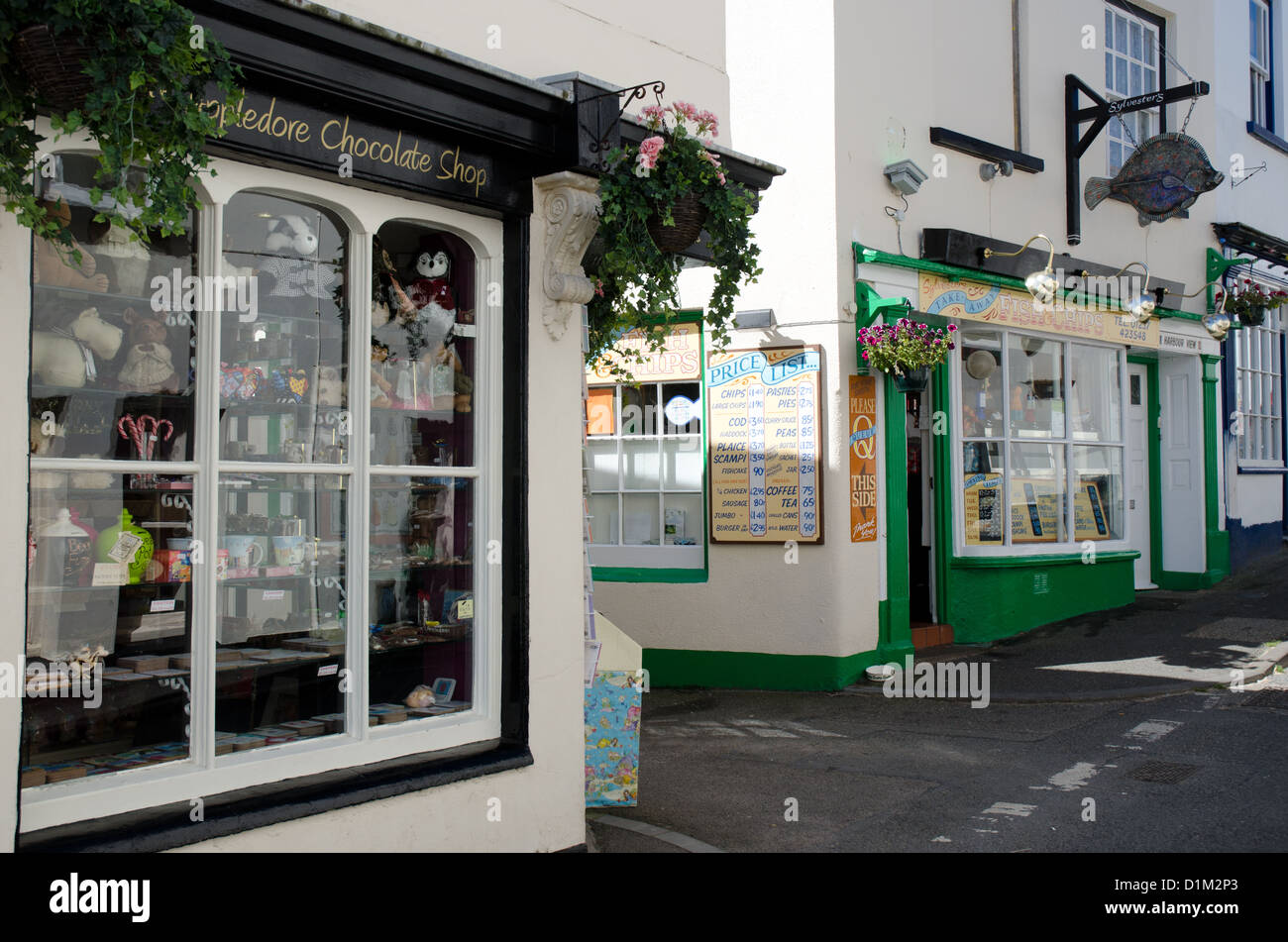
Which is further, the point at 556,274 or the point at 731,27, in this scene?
the point at 731,27

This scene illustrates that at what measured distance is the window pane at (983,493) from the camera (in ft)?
36.1

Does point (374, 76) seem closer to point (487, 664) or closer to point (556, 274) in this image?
point (556, 274)

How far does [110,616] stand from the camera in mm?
4254

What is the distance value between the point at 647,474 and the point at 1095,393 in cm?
522

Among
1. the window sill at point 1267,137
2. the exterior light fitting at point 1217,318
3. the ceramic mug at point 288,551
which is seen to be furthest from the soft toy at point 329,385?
the window sill at point 1267,137

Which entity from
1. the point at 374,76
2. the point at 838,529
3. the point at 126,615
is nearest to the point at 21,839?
the point at 126,615

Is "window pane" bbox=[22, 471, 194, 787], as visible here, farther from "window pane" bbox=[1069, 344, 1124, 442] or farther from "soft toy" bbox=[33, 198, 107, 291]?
"window pane" bbox=[1069, 344, 1124, 442]

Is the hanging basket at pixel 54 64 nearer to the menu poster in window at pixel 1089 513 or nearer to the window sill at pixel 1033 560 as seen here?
the window sill at pixel 1033 560

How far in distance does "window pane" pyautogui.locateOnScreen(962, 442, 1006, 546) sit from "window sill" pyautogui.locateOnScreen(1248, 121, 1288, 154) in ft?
23.4

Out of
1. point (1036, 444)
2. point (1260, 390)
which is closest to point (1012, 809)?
point (1036, 444)

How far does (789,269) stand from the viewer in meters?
9.76

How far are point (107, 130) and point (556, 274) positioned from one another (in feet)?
7.62

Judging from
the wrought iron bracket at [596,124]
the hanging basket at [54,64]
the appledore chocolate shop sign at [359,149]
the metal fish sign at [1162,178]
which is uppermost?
the metal fish sign at [1162,178]

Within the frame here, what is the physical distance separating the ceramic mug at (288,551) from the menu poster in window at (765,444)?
5.45 metres
